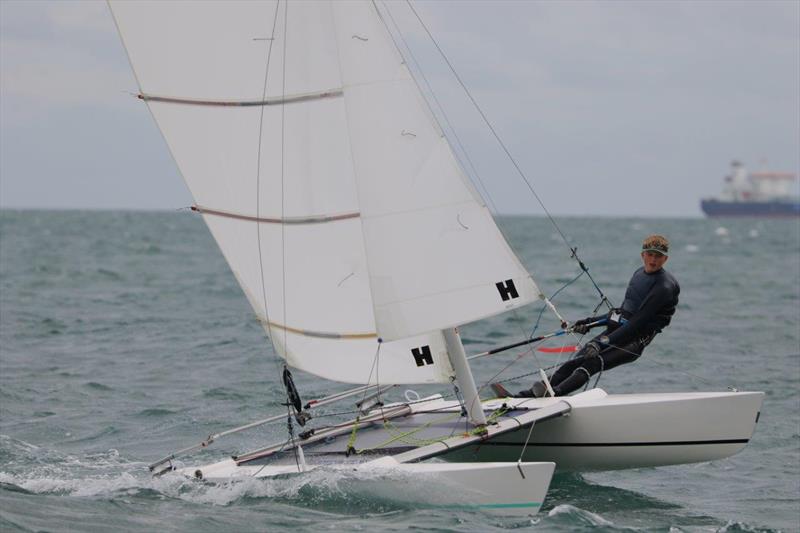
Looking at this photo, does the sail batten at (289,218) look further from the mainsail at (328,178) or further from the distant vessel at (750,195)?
the distant vessel at (750,195)

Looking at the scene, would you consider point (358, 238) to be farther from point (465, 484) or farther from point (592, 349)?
point (592, 349)

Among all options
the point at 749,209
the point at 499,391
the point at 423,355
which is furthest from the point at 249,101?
the point at 749,209

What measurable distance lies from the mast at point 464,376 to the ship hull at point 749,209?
11839 cm

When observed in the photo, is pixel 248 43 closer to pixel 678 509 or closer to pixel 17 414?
pixel 678 509

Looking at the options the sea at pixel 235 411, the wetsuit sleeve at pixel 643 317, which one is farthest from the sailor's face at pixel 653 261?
the sea at pixel 235 411

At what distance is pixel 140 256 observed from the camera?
1442 inches

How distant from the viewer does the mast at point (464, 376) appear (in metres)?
7.96

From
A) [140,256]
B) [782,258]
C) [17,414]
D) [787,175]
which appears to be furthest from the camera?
[787,175]

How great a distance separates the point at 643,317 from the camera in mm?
8633

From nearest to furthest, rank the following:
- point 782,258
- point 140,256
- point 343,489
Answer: point 343,489
point 140,256
point 782,258

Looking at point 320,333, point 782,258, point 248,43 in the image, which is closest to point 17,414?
point 320,333

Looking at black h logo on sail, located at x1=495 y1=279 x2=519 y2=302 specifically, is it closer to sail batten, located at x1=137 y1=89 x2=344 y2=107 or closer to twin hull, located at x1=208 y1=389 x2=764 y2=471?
twin hull, located at x1=208 y1=389 x2=764 y2=471

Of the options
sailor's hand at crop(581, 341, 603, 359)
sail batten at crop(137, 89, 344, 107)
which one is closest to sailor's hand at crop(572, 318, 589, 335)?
sailor's hand at crop(581, 341, 603, 359)

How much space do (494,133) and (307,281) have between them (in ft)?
5.28
